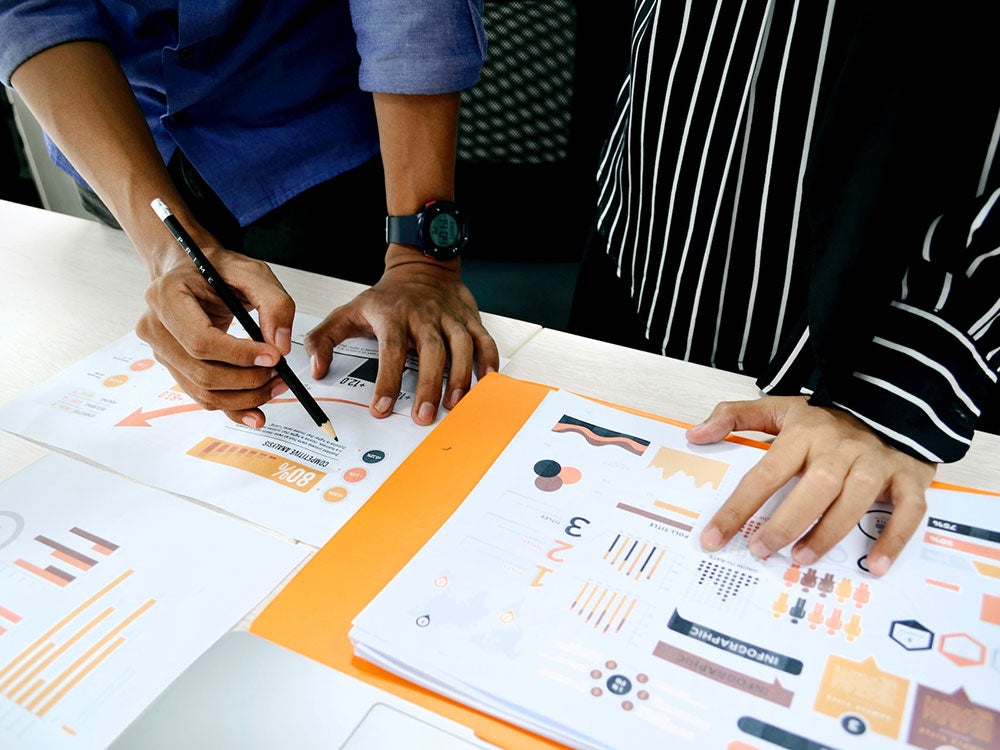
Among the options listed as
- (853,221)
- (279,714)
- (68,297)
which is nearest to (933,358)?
(853,221)

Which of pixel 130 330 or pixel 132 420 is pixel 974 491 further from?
pixel 130 330

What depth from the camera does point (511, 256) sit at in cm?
140

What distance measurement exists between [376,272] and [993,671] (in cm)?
99

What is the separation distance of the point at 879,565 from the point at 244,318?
1.84 ft

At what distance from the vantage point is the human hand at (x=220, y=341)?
656mm

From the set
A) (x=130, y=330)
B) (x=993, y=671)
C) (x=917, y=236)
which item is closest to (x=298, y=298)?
(x=130, y=330)

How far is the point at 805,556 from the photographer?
518 millimetres

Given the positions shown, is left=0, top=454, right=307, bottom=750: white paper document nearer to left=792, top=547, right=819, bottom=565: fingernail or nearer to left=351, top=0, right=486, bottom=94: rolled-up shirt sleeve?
left=792, top=547, right=819, bottom=565: fingernail

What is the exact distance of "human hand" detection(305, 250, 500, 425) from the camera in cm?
73

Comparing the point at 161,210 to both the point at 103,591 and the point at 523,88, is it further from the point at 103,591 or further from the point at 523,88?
the point at 523,88

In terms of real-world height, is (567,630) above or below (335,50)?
below

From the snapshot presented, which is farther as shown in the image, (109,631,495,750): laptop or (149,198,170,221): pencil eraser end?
(149,198,170,221): pencil eraser end

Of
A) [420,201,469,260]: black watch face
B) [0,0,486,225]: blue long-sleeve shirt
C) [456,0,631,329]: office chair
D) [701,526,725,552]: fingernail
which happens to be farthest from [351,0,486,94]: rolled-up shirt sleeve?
[701,526,725,552]: fingernail

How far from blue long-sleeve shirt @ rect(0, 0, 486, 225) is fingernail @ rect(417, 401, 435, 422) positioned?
0.42m
